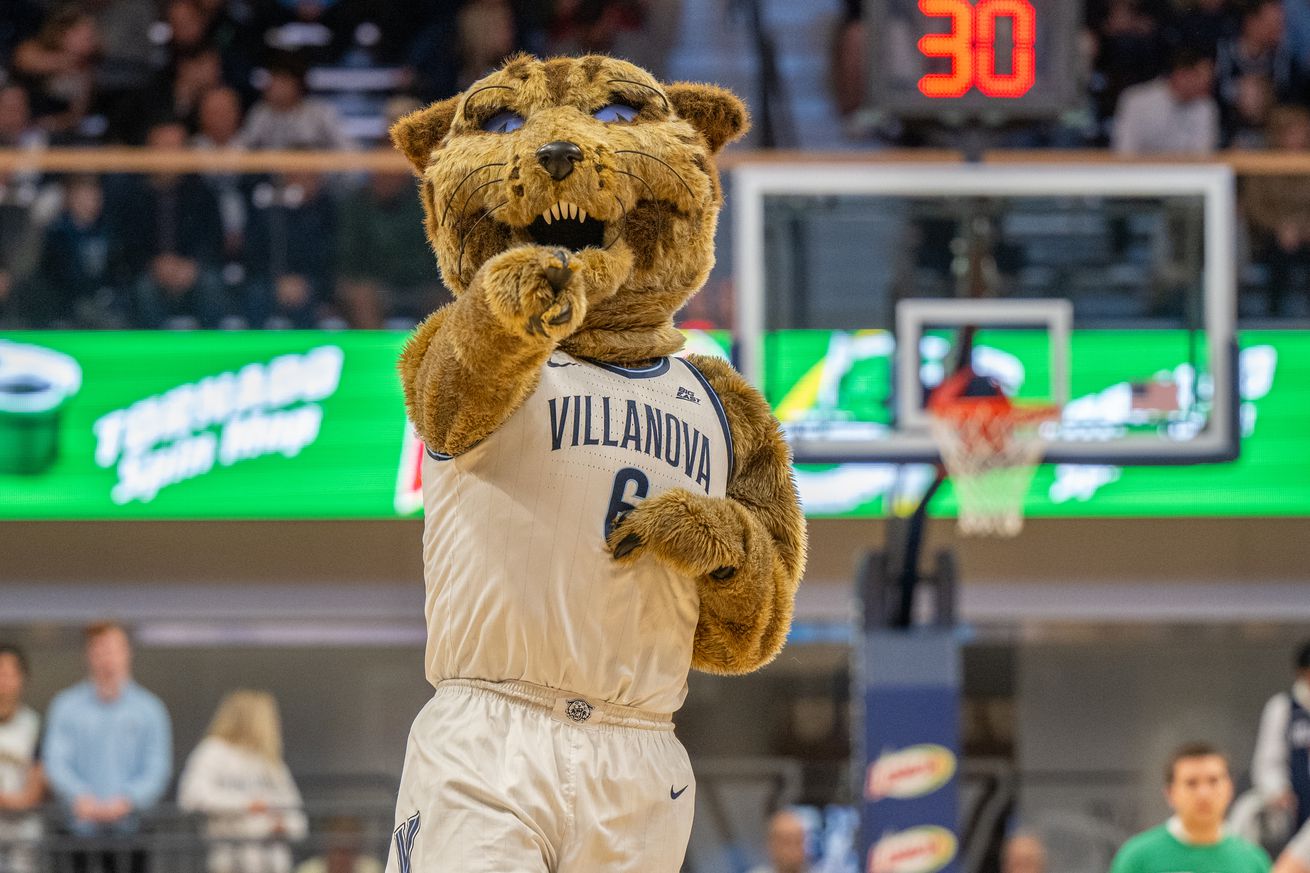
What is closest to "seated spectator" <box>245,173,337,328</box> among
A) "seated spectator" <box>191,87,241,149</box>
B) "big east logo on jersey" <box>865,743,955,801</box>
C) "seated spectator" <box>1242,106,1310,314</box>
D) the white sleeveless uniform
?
"seated spectator" <box>191,87,241,149</box>

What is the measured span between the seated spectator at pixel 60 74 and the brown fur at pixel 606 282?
6455 millimetres

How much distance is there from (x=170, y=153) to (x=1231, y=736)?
22.4ft

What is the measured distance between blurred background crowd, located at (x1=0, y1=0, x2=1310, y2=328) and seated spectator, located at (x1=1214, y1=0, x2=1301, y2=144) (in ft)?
0.03

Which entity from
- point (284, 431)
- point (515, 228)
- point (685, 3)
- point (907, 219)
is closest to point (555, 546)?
point (515, 228)

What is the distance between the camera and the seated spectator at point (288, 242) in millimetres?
7801

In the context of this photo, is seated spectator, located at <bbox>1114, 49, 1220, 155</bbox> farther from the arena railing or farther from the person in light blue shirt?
the person in light blue shirt

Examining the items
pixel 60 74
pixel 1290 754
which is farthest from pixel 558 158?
pixel 60 74

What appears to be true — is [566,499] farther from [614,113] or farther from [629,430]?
[614,113]

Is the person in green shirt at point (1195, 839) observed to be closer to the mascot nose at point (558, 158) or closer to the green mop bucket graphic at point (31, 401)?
the mascot nose at point (558, 158)

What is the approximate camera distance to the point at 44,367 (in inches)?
307

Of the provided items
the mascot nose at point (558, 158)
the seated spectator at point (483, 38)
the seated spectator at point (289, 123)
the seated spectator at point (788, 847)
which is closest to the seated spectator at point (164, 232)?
the seated spectator at point (289, 123)

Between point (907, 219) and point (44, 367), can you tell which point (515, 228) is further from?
point (44, 367)

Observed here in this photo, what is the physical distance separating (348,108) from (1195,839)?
5915 millimetres

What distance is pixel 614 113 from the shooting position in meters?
3.05
